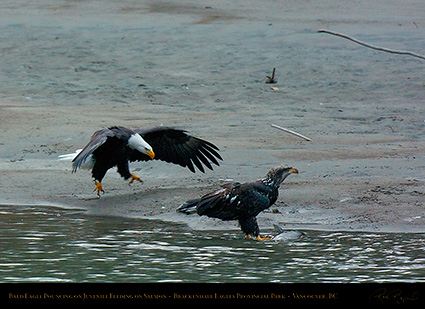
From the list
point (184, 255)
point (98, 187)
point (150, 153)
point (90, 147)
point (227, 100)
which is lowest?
point (227, 100)

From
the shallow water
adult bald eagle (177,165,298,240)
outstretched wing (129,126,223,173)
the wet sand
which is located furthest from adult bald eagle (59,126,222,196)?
adult bald eagle (177,165,298,240)

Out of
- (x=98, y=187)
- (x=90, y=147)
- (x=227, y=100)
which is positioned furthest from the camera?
(x=227, y=100)

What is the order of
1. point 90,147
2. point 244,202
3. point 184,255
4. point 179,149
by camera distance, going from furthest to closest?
point 179,149, point 90,147, point 244,202, point 184,255

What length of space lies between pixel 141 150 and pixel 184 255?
82.1 inches

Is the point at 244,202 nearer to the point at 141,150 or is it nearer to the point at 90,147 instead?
the point at 90,147

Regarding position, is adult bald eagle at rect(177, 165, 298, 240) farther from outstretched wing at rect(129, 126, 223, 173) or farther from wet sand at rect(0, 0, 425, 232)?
outstretched wing at rect(129, 126, 223, 173)

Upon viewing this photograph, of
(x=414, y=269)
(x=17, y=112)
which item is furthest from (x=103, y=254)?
(x=17, y=112)

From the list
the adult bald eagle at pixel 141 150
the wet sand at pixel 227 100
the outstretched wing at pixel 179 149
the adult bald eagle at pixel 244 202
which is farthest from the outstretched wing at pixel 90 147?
the adult bald eagle at pixel 244 202

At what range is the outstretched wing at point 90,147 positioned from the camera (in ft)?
25.2

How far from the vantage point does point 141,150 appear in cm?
846

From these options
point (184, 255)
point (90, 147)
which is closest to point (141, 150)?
point (90, 147)

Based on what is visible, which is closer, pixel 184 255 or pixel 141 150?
pixel 184 255

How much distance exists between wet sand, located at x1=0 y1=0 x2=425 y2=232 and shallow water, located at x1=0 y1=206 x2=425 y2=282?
451mm

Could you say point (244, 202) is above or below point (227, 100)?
above
